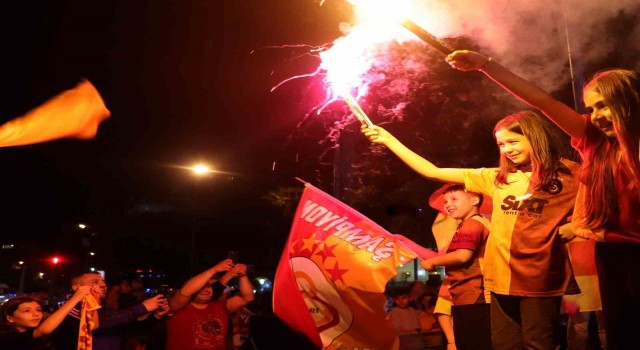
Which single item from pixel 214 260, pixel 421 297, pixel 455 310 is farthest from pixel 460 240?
pixel 214 260

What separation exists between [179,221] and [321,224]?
35602mm

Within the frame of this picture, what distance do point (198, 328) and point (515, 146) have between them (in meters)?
4.42

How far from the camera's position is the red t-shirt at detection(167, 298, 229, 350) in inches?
244

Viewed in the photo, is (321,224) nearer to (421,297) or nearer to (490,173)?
(490,173)

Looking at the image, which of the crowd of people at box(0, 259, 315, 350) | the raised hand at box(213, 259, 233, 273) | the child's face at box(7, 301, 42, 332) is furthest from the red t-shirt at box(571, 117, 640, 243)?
the raised hand at box(213, 259, 233, 273)

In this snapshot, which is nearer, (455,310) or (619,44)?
(455,310)

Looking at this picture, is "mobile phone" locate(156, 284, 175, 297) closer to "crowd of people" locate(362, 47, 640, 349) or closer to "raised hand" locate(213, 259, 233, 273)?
"raised hand" locate(213, 259, 233, 273)

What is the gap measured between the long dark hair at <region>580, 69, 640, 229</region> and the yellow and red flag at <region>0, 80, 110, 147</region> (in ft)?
10.6

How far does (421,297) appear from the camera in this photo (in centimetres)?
1117

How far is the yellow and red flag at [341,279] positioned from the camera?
5.38 meters

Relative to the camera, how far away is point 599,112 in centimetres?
245

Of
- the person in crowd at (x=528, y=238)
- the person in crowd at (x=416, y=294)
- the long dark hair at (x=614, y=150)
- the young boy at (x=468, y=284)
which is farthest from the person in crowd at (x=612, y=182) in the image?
the person in crowd at (x=416, y=294)

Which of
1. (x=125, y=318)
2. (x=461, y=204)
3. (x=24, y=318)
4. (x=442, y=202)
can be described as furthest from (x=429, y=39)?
(x=125, y=318)

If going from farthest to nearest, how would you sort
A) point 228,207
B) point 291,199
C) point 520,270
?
point 228,207 → point 291,199 → point 520,270
